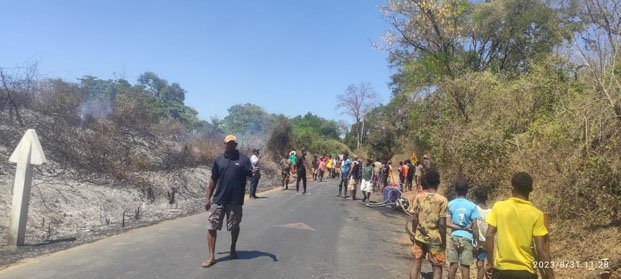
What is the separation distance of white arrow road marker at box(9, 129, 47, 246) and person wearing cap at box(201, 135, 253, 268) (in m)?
3.55

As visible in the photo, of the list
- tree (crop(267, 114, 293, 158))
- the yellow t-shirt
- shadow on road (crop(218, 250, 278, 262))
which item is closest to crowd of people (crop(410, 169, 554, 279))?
the yellow t-shirt

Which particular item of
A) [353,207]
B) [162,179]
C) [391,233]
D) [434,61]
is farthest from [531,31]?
[162,179]

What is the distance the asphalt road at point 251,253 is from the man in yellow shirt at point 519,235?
2.60 meters

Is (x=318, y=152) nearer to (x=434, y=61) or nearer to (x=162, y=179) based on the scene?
(x=434, y=61)

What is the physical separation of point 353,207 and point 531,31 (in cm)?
1767

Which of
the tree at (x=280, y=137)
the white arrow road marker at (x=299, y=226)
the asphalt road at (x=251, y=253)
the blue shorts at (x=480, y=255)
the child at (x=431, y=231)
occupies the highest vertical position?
the tree at (x=280, y=137)

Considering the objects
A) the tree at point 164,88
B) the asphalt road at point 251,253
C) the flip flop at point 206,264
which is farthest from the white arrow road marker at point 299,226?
the tree at point 164,88

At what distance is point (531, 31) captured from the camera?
965 inches

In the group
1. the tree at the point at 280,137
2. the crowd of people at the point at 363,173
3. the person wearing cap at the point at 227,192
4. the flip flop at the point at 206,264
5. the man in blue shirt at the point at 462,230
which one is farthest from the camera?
the tree at the point at 280,137

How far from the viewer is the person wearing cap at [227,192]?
6.20 m

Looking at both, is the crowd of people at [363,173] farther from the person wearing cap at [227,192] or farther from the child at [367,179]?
the person wearing cap at [227,192]

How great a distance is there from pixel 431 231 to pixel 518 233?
52.5 inches

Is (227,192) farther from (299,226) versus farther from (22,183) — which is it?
(22,183)

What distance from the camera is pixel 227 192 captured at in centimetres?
629
